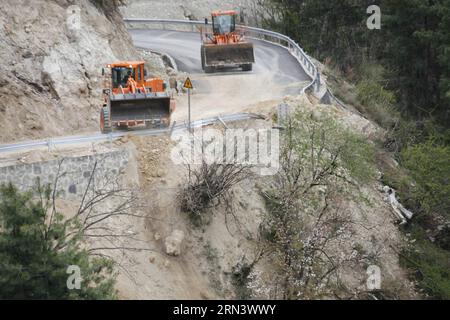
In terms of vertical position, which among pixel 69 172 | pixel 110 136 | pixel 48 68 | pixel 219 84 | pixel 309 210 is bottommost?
pixel 309 210

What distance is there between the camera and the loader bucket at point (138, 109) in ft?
80.9

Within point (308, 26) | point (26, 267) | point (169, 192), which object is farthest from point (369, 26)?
point (26, 267)

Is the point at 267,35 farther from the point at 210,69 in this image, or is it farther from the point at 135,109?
the point at 135,109

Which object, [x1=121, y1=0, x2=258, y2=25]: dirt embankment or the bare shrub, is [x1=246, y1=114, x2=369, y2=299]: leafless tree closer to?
the bare shrub

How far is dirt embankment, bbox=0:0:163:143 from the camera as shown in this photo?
86.2 ft

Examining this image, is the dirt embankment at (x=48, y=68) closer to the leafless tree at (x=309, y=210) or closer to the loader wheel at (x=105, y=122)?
the loader wheel at (x=105, y=122)

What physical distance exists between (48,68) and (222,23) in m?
11.7

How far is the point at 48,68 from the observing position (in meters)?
27.7

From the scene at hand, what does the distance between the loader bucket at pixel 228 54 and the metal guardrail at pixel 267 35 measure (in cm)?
265

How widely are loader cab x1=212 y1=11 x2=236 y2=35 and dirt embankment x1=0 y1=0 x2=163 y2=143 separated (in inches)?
317

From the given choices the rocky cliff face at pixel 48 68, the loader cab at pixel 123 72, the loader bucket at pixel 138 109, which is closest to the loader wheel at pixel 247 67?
the rocky cliff face at pixel 48 68

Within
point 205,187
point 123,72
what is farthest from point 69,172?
point 123,72

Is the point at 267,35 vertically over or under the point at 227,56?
over

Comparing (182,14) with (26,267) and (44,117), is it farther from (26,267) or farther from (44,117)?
(26,267)
